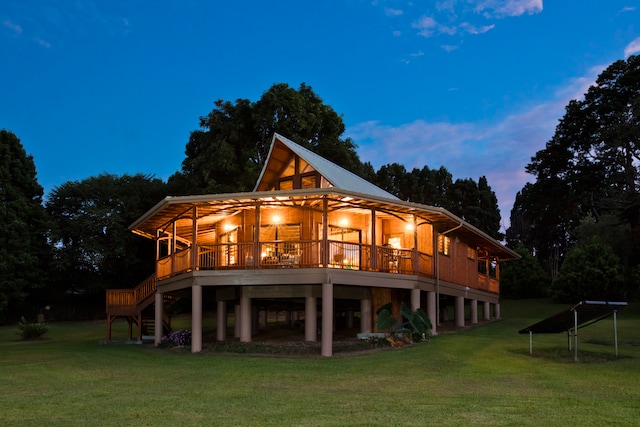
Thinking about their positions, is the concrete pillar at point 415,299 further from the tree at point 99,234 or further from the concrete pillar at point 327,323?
the tree at point 99,234

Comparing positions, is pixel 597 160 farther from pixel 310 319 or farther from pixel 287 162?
pixel 310 319

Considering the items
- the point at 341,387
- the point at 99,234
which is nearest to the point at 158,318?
the point at 341,387

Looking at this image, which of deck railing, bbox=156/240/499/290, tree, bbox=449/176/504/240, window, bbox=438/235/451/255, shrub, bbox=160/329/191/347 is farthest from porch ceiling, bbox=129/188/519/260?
tree, bbox=449/176/504/240

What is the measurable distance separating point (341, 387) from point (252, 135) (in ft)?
102

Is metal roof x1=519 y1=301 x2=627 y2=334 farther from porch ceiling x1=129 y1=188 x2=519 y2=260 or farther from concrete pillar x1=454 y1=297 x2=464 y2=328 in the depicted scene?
concrete pillar x1=454 y1=297 x2=464 y2=328

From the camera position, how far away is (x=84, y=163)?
7761 inches

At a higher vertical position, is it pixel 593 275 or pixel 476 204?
pixel 476 204

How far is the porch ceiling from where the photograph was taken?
17953 mm

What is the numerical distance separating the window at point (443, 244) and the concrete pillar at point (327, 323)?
26.0ft

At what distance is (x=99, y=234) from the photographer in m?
41.4

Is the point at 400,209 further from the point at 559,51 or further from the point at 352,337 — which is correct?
the point at 559,51

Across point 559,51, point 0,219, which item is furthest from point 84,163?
point 559,51

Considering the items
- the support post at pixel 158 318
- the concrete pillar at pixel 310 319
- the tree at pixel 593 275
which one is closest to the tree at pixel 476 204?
the tree at pixel 593 275

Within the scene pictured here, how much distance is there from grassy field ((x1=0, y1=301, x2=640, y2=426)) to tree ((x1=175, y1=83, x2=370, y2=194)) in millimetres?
21220
